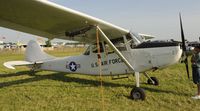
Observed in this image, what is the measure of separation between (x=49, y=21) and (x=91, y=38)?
2066 mm

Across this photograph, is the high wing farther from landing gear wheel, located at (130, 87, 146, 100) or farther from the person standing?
the person standing

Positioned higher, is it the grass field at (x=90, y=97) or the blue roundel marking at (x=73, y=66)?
Answer: the blue roundel marking at (x=73, y=66)

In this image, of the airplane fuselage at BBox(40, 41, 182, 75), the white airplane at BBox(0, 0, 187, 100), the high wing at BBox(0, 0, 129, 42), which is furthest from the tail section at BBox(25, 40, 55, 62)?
the high wing at BBox(0, 0, 129, 42)

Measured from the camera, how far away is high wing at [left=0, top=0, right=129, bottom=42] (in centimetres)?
627

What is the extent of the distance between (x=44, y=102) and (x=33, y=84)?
10.2 ft

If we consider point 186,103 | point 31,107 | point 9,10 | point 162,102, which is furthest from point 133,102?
point 9,10

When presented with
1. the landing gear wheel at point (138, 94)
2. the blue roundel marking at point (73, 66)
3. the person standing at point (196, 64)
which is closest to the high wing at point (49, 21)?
the blue roundel marking at point (73, 66)

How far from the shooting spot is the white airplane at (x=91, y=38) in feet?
22.1

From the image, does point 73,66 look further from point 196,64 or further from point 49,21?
point 196,64

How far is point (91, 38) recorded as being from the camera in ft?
30.5

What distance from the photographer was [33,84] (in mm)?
10156

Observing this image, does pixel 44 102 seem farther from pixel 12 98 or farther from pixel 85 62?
pixel 85 62

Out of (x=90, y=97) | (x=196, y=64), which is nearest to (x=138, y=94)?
(x=90, y=97)

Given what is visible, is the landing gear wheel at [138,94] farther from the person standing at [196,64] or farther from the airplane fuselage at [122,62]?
the person standing at [196,64]
